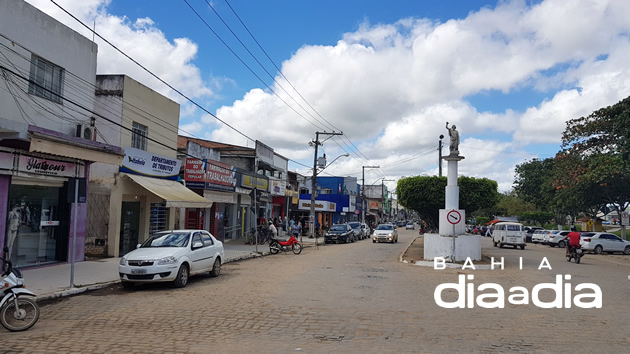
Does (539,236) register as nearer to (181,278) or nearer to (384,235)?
(384,235)

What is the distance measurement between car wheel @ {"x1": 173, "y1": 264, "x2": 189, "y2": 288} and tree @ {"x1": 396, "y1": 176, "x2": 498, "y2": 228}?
17.3 m

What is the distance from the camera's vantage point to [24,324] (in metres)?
7.55

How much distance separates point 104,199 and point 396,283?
39.1 ft

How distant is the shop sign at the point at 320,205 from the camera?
50781 millimetres

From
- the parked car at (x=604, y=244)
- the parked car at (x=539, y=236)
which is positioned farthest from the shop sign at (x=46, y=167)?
the parked car at (x=539, y=236)

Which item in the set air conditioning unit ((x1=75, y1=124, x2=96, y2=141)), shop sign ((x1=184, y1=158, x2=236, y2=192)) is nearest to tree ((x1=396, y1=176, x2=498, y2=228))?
shop sign ((x1=184, y1=158, x2=236, y2=192))

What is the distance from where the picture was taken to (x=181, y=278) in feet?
40.0

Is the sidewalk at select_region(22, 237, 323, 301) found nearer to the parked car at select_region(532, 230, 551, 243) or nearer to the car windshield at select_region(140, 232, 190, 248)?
the car windshield at select_region(140, 232, 190, 248)

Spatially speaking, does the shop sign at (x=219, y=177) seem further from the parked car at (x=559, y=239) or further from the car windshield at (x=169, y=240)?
the parked car at (x=559, y=239)

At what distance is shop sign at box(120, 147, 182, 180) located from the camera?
1905 centimetres

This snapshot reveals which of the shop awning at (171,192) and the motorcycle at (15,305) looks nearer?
the motorcycle at (15,305)

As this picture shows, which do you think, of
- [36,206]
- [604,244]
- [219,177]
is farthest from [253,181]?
[604,244]

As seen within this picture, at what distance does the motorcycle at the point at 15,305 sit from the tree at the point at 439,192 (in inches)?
864

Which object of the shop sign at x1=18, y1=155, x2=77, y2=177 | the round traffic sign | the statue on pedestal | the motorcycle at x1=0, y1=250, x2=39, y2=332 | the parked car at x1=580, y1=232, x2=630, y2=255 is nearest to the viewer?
the motorcycle at x1=0, y1=250, x2=39, y2=332
